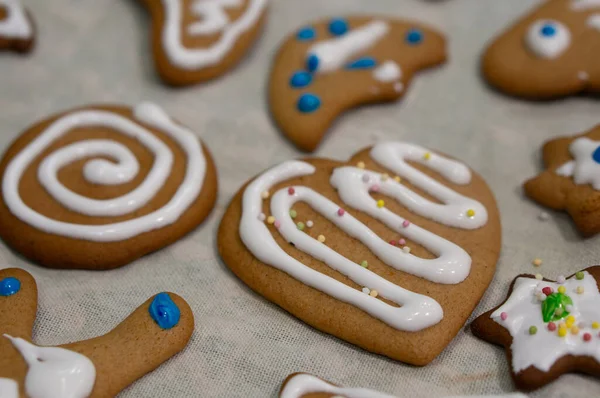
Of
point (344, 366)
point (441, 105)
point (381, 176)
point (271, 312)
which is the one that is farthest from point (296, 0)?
point (344, 366)

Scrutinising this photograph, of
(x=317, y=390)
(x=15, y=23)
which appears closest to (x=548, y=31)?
(x=317, y=390)

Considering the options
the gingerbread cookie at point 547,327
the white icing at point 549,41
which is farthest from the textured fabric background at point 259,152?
the white icing at point 549,41

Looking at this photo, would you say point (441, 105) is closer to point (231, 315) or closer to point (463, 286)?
point (463, 286)

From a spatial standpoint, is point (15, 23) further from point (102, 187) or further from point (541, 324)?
point (541, 324)

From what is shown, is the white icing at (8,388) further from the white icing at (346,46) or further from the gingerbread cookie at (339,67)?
the white icing at (346,46)

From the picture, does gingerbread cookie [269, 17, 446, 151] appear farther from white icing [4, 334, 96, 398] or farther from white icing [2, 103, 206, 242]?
white icing [4, 334, 96, 398]

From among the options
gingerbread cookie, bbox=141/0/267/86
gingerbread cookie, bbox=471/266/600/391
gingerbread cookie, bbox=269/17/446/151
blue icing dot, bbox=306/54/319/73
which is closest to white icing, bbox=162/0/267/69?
gingerbread cookie, bbox=141/0/267/86
